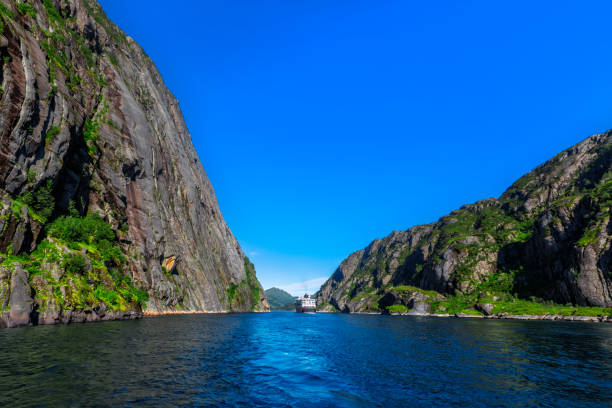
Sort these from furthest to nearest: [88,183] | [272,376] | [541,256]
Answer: [541,256] → [88,183] → [272,376]

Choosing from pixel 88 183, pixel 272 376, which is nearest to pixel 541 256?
pixel 272 376

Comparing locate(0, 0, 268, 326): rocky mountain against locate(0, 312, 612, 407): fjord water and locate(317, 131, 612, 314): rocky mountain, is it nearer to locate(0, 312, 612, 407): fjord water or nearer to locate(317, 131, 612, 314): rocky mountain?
locate(0, 312, 612, 407): fjord water

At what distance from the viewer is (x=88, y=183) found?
195 feet

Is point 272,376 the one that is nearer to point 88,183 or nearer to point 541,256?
point 88,183

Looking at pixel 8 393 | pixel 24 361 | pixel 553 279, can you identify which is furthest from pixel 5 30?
pixel 553 279

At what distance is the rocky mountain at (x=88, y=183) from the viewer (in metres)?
35.7

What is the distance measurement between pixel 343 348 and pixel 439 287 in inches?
6167

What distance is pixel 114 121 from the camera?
72.1 metres

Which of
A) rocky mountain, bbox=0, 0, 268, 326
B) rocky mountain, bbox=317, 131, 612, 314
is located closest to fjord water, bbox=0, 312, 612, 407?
rocky mountain, bbox=0, 0, 268, 326

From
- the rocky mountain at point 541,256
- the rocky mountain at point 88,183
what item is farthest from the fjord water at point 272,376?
the rocky mountain at point 541,256

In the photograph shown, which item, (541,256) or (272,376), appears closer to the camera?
(272,376)

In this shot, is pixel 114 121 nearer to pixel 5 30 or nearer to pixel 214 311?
pixel 5 30

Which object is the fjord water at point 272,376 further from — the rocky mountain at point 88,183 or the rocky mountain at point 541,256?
the rocky mountain at point 541,256

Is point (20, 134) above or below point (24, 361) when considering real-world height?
above
